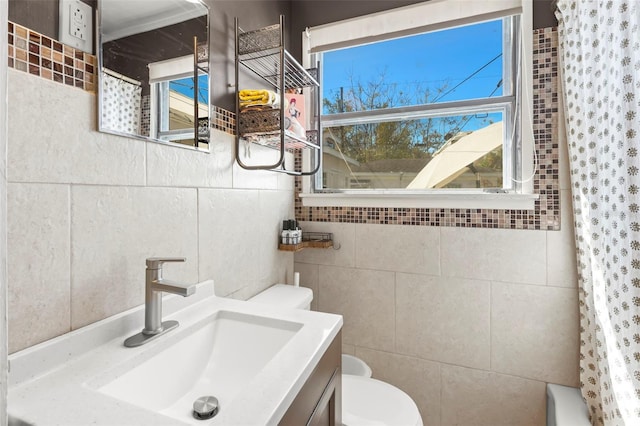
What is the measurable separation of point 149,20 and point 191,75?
20cm

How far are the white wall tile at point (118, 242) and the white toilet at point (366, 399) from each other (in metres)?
0.56

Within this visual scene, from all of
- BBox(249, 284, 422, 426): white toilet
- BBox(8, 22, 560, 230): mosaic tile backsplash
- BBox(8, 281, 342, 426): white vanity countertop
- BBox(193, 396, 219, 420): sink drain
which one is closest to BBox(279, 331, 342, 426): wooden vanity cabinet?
BBox(8, 281, 342, 426): white vanity countertop

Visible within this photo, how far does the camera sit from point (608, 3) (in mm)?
1000

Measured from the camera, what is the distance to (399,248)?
1.67 metres

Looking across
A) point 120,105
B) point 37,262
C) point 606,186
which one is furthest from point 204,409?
point 606,186

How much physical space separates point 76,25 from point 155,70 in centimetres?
22

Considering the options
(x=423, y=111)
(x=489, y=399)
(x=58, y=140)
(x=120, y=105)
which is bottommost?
(x=489, y=399)

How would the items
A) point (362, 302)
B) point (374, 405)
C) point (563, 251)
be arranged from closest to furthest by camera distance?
point (374, 405), point (563, 251), point (362, 302)

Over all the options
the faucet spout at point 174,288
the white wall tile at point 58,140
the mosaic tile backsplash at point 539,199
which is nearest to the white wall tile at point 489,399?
the mosaic tile backsplash at point 539,199

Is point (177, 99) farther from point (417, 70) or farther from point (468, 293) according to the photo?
point (468, 293)

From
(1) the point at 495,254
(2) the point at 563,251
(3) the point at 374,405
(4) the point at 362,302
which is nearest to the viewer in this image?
(3) the point at 374,405

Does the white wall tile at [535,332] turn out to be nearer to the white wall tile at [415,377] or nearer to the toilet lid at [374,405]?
the white wall tile at [415,377]

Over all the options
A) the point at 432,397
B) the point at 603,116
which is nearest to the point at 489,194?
the point at 603,116

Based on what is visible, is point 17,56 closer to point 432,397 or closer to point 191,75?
point 191,75
